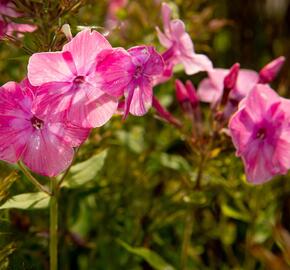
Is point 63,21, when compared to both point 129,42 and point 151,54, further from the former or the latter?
point 129,42

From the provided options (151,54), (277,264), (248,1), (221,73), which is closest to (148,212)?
(221,73)

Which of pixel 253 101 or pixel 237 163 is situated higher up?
pixel 253 101

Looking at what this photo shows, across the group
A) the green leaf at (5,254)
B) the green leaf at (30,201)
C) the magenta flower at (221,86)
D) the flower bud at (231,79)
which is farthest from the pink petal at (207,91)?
the green leaf at (5,254)

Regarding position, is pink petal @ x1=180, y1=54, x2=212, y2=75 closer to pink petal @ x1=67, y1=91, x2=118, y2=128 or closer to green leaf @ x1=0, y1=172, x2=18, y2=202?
pink petal @ x1=67, y1=91, x2=118, y2=128

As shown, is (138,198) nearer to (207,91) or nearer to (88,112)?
(207,91)

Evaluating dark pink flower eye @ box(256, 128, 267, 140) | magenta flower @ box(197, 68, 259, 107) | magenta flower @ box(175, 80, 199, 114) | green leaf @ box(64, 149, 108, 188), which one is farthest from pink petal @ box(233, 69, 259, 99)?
green leaf @ box(64, 149, 108, 188)

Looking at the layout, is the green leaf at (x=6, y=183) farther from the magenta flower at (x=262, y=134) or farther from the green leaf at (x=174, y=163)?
the green leaf at (x=174, y=163)

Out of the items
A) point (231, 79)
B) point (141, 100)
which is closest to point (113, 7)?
point (231, 79)
